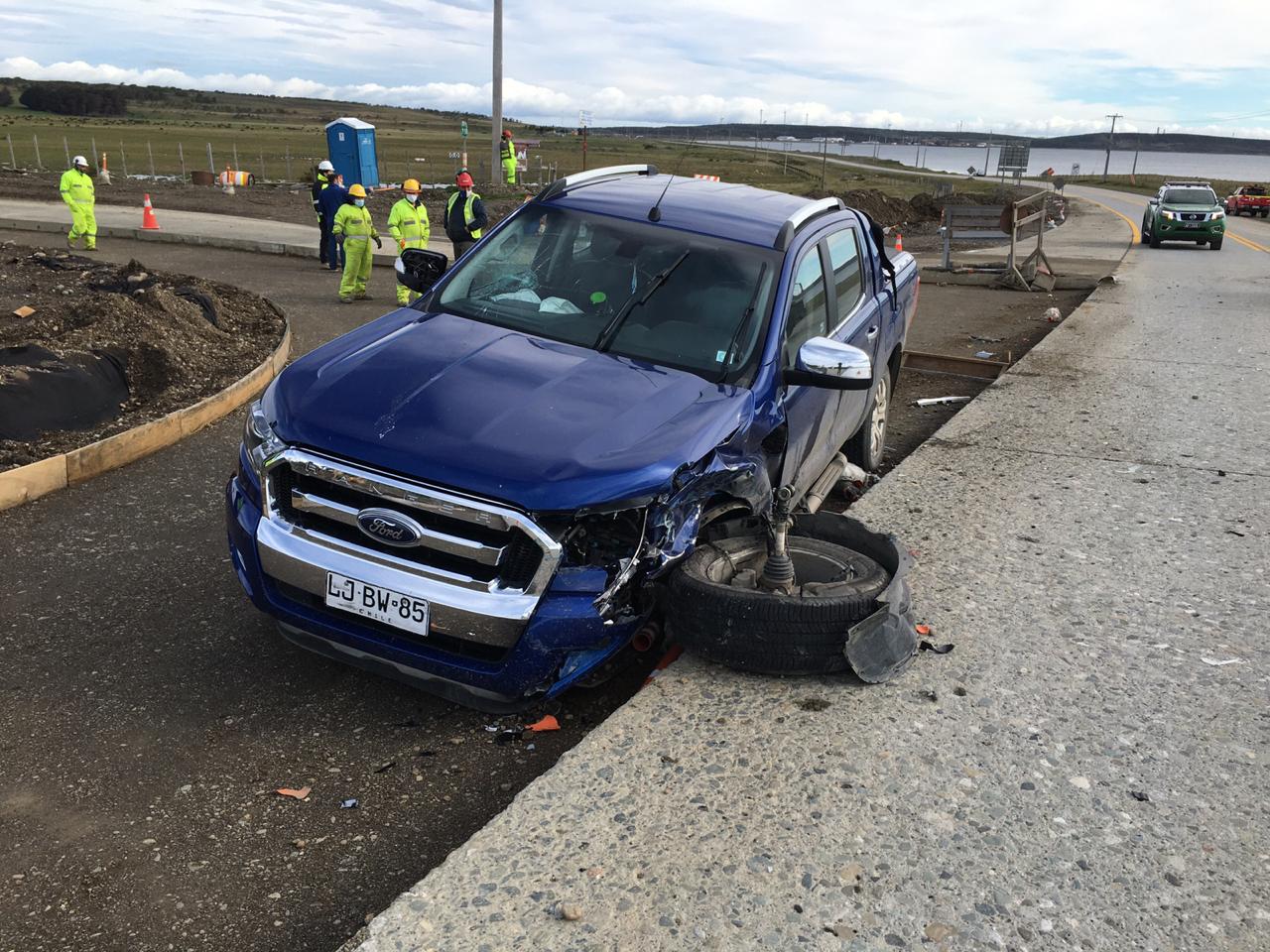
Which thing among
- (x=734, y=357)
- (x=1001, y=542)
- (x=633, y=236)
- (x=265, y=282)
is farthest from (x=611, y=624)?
(x=265, y=282)

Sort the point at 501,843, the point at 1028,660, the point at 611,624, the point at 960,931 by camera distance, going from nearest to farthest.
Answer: the point at 960,931
the point at 501,843
the point at 611,624
the point at 1028,660

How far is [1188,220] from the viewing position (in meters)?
27.5

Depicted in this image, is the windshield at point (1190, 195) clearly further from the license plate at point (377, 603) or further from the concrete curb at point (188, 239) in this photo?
the license plate at point (377, 603)

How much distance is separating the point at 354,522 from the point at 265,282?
13.2 metres

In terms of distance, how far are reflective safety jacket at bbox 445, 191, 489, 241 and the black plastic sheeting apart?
22.9 feet

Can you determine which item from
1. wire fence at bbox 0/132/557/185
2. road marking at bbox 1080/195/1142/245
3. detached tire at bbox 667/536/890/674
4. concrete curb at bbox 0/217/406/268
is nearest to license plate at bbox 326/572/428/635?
detached tire at bbox 667/536/890/674

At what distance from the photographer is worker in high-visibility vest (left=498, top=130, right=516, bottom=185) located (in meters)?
31.7

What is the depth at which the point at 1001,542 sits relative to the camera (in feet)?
18.0

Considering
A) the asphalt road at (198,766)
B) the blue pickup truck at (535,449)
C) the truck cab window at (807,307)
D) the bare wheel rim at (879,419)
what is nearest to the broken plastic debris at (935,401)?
the bare wheel rim at (879,419)

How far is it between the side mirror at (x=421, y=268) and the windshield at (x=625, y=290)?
1.01 ft

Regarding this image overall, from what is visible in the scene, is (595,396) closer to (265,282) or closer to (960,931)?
(960,931)

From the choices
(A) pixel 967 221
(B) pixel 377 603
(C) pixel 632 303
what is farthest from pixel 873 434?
(A) pixel 967 221

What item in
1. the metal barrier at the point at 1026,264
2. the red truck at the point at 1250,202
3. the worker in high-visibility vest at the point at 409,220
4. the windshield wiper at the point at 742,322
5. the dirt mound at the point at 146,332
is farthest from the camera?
the red truck at the point at 1250,202

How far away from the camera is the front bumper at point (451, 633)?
11.4 ft
